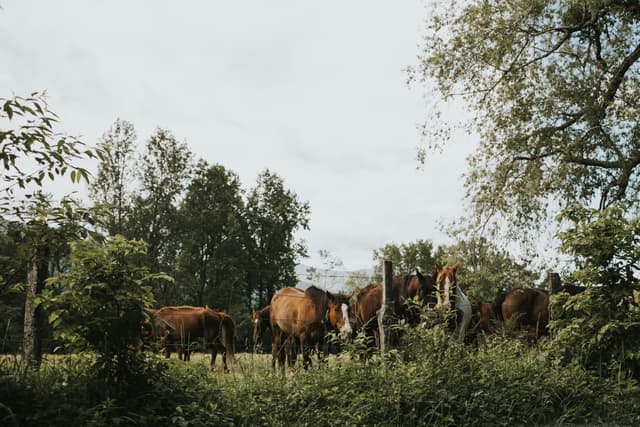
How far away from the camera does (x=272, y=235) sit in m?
44.9

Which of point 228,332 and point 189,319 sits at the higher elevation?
point 189,319

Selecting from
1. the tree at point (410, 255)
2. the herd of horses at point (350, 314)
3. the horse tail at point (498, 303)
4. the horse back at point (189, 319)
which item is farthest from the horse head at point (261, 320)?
the tree at point (410, 255)

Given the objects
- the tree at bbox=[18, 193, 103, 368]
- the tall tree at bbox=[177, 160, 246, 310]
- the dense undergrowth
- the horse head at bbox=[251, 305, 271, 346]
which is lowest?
the dense undergrowth

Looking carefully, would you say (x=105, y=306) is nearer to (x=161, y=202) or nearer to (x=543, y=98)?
(x=543, y=98)

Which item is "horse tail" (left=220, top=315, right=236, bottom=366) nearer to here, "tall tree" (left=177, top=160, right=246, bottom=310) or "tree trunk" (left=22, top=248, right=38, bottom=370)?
"tree trunk" (left=22, top=248, right=38, bottom=370)

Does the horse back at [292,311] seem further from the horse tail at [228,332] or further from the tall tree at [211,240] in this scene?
the tall tree at [211,240]

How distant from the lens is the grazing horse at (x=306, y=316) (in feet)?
31.2

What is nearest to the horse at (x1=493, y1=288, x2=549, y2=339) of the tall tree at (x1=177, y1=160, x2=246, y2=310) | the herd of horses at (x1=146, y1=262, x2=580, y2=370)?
the herd of horses at (x1=146, y1=262, x2=580, y2=370)

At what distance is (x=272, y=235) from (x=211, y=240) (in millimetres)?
6396

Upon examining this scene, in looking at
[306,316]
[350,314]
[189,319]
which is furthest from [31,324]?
[189,319]

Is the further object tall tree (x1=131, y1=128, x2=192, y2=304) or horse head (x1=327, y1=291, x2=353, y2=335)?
tall tree (x1=131, y1=128, x2=192, y2=304)

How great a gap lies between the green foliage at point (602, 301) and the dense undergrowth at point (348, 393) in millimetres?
468

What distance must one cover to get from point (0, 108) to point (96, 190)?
1248 inches

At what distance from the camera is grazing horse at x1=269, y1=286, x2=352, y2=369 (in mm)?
9508
